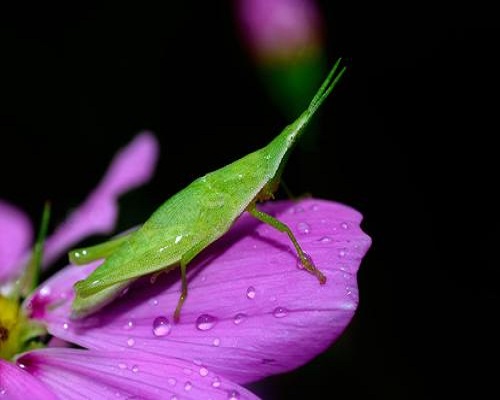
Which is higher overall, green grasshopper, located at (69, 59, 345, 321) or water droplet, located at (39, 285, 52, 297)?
green grasshopper, located at (69, 59, 345, 321)

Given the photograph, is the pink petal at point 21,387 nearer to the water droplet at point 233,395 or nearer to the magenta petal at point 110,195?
the water droplet at point 233,395

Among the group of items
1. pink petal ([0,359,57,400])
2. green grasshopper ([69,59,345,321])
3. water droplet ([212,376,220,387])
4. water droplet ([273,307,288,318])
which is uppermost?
green grasshopper ([69,59,345,321])

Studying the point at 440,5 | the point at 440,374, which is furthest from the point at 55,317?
the point at 440,5

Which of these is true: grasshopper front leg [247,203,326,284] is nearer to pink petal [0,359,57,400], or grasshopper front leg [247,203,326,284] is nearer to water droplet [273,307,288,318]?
water droplet [273,307,288,318]

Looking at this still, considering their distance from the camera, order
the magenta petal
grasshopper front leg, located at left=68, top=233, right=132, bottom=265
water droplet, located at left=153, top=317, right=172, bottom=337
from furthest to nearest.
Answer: the magenta petal
grasshopper front leg, located at left=68, top=233, right=132, bottom=265
water droplet, located at left=153, top=317, right=172, bottom=337

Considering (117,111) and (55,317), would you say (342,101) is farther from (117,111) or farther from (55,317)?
(55,317)

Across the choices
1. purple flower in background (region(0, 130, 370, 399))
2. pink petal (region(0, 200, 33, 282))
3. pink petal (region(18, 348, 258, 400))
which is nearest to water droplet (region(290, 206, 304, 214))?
purple flower in background (region(0, 130, 370, 399))
